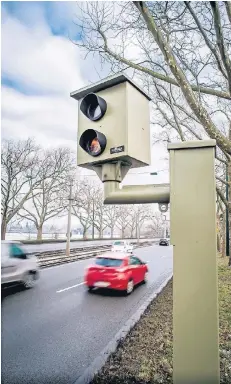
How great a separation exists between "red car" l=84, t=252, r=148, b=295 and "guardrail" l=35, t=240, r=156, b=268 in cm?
7

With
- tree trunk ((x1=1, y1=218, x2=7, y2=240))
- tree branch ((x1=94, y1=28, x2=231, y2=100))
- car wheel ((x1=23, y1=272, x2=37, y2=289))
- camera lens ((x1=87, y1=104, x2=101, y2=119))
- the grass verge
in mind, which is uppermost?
tree branch ((x1=94, y1=28, x2=231, y2=100))

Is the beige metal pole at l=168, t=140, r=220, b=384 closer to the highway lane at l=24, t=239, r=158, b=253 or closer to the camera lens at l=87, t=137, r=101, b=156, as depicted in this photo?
the camera lens at l=87, t=137, r=101, b=156

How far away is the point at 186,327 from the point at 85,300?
869 millimetres

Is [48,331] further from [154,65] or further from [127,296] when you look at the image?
[154,65]

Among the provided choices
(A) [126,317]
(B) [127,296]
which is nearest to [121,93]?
(B) [127,296]

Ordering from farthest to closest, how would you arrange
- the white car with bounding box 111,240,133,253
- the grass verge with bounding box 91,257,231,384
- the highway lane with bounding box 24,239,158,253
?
the grass verge with bounding box 91,257,231,384
the white car with bounding box 111,240,133,253
the highway lane with bounding box 24,239,158,253

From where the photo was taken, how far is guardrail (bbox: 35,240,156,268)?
89 centimetres

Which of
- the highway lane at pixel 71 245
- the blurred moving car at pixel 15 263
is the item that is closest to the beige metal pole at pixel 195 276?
the blurred moving car at pixel 15 263

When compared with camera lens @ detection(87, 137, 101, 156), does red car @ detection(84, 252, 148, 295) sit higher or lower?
lower

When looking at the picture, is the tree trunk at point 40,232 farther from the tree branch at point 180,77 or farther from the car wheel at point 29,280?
the tree branch at point 180,77

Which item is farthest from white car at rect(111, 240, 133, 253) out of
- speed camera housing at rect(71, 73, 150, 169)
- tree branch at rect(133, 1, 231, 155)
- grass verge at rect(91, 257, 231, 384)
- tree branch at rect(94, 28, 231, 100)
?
tree branch at rect(94, 28, 231, 100)

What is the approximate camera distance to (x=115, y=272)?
1.31 metres

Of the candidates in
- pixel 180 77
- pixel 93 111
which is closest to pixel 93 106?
pixel 93 111

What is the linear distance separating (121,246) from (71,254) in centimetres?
24
